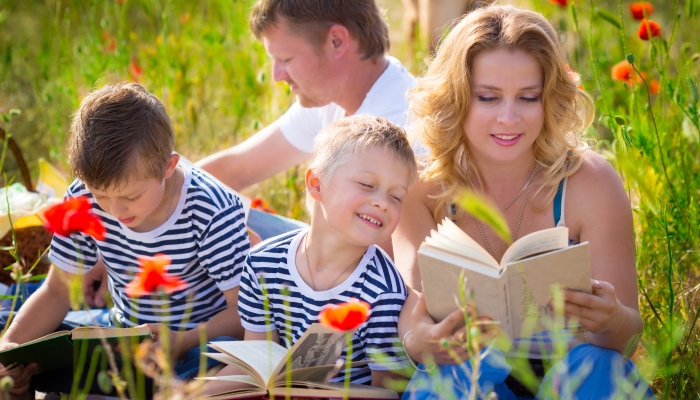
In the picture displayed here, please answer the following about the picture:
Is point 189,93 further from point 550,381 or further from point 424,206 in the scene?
point 550,381

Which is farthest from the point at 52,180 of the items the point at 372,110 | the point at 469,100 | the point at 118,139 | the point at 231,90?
the point at 469,100

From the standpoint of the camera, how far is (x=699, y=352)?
2021mm

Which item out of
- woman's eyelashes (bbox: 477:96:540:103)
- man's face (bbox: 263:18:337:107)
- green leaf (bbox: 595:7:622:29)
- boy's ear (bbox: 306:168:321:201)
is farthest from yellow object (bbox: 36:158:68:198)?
green leaf (bbox: 595:7:622:29)

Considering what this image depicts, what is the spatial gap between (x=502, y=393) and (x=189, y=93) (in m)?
3.14

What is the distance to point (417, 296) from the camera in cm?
185

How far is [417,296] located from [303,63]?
1.07 metres

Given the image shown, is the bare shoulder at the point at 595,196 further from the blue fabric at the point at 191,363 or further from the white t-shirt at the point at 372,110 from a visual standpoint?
Answer: the blue fabric at the point at 191,363

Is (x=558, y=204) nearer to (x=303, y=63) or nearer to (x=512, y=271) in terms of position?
(x=512, y=271)

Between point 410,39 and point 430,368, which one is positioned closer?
point 430,368

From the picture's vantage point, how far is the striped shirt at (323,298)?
5.89 feet

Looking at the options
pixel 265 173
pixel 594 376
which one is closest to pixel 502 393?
pixel 594 376

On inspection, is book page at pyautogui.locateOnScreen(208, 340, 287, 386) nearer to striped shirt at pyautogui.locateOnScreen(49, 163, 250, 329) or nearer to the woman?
the woman

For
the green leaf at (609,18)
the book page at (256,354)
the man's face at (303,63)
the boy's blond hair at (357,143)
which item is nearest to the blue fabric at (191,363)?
the book page at (256,354)

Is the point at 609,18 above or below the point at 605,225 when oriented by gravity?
above
